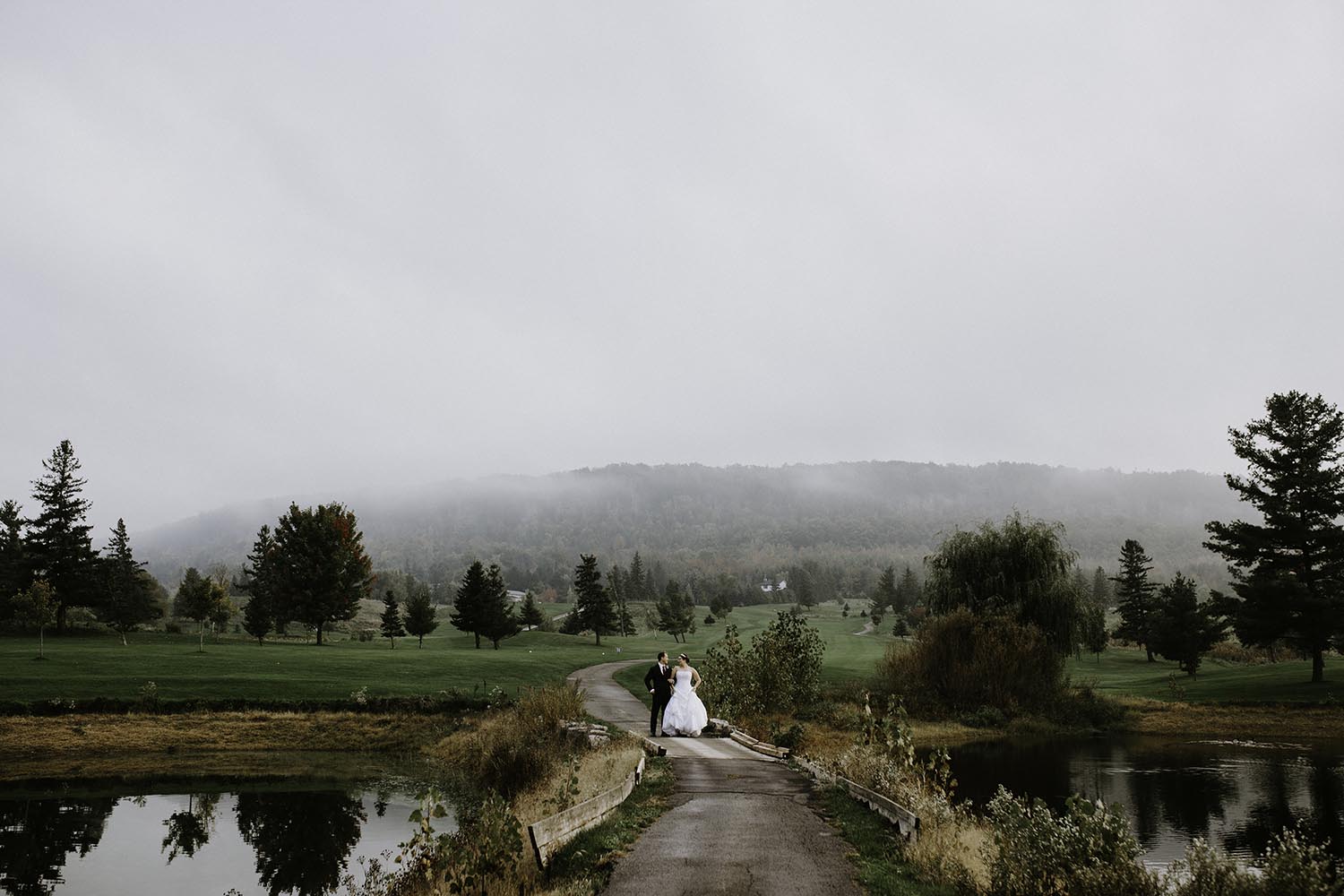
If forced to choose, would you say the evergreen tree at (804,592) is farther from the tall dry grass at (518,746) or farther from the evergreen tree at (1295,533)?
the tall dry grass at (518,746)

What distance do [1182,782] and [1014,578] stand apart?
1788cm

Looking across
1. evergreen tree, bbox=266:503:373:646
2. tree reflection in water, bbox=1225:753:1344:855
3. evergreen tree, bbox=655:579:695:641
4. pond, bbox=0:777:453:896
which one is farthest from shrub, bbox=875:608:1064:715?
evergreen tree, bbox=655:579:695:641

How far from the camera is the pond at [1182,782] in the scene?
21.4 metres

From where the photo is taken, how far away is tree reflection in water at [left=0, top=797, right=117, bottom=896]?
695 inches

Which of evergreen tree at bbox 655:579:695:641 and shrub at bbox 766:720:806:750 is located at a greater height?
shrub at bbox 766:720:806:750

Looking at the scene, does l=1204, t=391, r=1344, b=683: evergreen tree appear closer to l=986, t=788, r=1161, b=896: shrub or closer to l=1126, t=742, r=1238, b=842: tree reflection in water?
l=1126, t=742, r=1238, b=842: tree reflection in water

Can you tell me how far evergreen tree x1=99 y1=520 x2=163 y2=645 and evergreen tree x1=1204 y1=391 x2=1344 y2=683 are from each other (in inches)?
2709

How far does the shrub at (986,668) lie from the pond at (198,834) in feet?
94.0

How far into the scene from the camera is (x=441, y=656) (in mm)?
52812

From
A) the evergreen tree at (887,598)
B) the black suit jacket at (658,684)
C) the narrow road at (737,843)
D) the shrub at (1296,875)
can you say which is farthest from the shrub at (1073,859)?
the evergreen tree at (887,598)

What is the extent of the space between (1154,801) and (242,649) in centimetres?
4845

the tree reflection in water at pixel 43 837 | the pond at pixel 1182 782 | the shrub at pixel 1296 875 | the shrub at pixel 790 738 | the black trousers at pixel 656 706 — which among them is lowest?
the pond at pixel 1182 782

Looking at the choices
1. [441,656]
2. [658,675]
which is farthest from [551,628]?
[658,675]

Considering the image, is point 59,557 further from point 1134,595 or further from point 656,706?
point 1134,595
